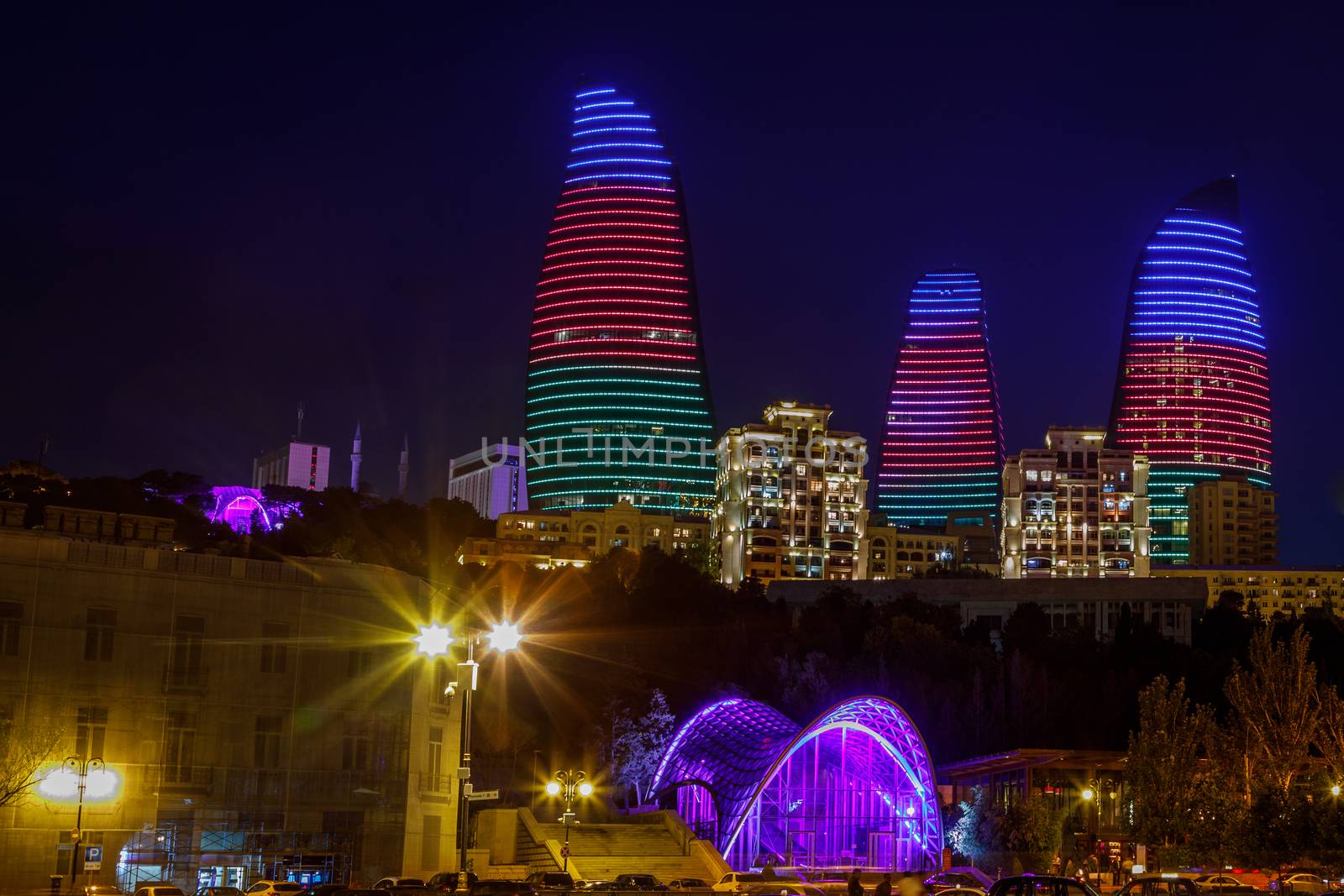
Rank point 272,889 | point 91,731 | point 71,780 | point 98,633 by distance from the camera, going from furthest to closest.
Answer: point 98,633, point 91,731, point 71,780, point 272,889

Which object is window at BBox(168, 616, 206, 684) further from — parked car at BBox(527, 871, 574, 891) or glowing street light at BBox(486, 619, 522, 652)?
glowing street light at BBox(486, 619, 522, 652)

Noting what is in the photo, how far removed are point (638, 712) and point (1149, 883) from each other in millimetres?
67858

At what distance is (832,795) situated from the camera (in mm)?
82062

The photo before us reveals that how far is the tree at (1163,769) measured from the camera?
6656 cm

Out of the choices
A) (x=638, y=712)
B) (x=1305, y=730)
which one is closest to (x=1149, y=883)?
(x=1305, y=730)

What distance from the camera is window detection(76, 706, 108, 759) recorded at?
6384cm

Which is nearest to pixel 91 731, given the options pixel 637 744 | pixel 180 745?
pixel 180 745

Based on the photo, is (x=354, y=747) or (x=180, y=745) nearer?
(x=180, y=745)

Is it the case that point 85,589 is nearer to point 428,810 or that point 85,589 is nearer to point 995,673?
point 428,810

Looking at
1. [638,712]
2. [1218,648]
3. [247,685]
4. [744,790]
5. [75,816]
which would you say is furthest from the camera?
[1218,648]

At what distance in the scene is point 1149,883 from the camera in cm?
4316

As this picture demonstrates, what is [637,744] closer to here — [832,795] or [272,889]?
[832,795]

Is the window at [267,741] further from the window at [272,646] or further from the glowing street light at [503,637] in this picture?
the glowing street light at [503,637]

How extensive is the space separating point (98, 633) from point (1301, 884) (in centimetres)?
4445
